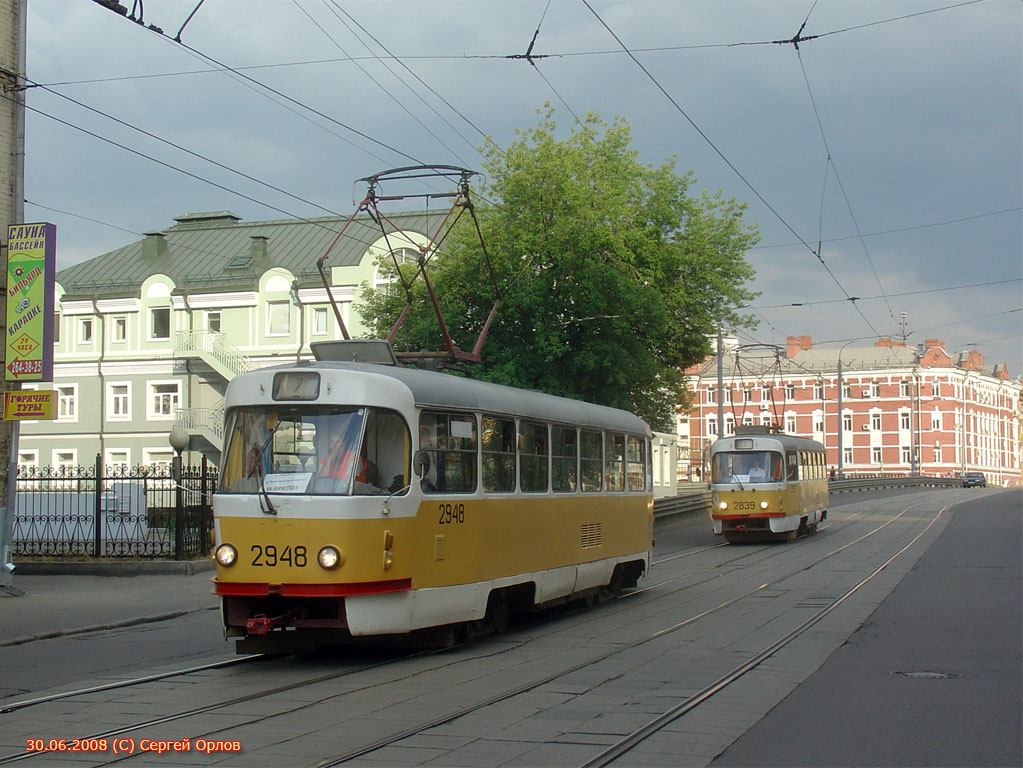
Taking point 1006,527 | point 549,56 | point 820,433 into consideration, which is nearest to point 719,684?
point 549,56

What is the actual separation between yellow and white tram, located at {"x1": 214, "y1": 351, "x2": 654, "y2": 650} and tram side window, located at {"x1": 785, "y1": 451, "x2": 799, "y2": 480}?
19.4 m

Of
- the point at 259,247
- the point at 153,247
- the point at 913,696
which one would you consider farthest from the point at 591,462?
the point at 153,247

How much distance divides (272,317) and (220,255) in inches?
218

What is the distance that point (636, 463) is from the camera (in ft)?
60.1

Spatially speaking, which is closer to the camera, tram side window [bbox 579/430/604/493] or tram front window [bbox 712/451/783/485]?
tram side window [bbox 579/430/604/493]

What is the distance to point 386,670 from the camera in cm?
1049

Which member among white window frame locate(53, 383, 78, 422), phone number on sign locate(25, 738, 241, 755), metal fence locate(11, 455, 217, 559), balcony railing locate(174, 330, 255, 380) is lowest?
phone number on sign locate(25, 738, 241, 755)

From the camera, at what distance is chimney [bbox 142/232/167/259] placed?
Result: 2071 inches

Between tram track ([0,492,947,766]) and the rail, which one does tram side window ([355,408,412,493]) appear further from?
the rail

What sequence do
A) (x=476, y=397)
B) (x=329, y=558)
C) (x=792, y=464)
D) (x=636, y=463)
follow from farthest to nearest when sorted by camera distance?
(x=792, y=464) → (x=636, y=463) → (x=476, y=397) → (x=329, y=558)

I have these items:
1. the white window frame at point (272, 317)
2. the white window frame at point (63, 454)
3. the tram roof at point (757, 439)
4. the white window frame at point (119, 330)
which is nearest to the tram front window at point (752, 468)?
the tram roof at point (757, 439)

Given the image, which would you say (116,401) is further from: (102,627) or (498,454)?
(498,454)

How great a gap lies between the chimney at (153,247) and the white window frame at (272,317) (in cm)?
796

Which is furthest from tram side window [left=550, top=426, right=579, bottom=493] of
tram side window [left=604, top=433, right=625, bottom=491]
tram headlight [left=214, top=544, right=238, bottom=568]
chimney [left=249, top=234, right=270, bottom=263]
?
chimney [left=249, top=234, right=270, bottom=263]
